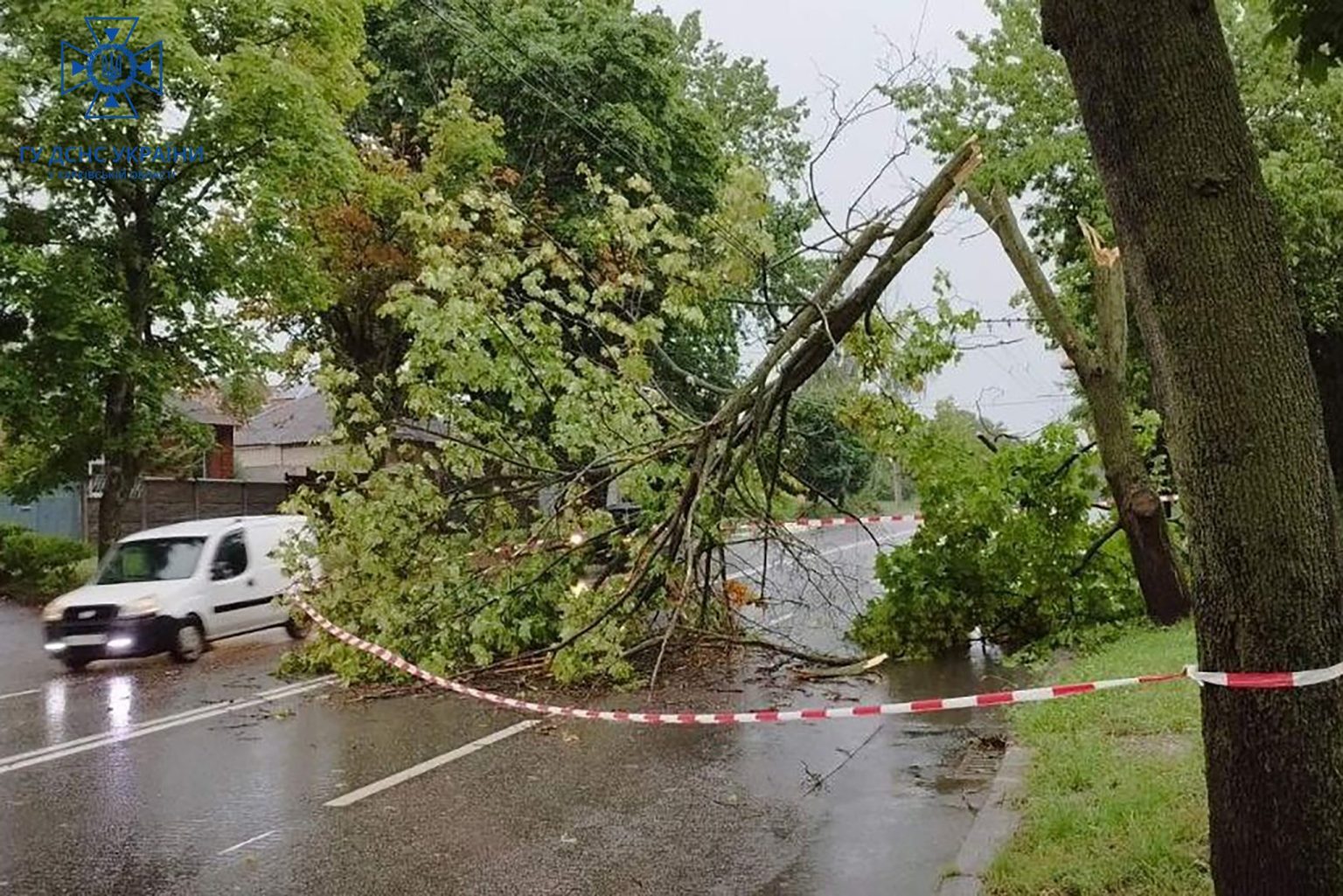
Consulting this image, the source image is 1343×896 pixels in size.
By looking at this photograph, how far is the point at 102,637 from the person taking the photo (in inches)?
510

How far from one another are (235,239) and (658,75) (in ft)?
32.5

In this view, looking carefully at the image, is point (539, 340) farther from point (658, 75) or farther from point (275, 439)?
point (275, 439)

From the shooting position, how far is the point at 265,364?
19.9 metres

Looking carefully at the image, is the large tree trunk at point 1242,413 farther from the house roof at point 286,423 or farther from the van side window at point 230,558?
the house roof at point 286,423

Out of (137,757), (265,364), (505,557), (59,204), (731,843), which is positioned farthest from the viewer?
(265,364)

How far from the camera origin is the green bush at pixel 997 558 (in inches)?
461

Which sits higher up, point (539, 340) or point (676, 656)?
point (539, 340)

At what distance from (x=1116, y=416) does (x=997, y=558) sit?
1830 millimetres

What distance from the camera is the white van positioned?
42.7 feet

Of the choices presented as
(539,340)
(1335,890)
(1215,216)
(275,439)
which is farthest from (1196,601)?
(275,439)

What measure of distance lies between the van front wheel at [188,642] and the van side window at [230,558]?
2.27 feet

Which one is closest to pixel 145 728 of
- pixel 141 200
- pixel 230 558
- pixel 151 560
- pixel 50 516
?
pixel 151 560

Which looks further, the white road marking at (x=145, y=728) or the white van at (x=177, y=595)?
the white van at (x=177, y=595)

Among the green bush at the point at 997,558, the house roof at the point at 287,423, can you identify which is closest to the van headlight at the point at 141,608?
the green bush at the point at 997,558
